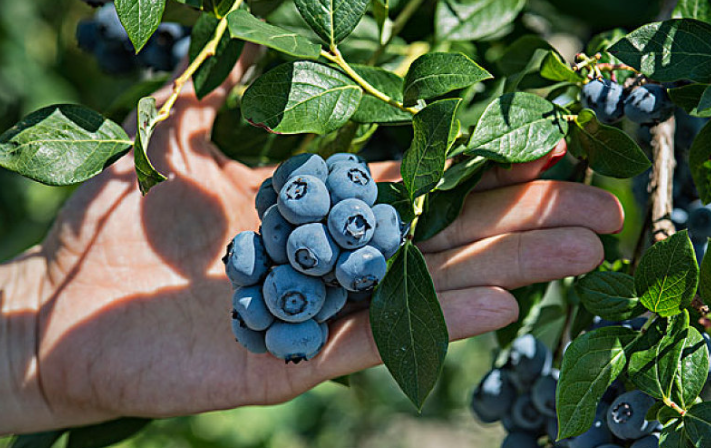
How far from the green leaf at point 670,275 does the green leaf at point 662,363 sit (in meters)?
0.02

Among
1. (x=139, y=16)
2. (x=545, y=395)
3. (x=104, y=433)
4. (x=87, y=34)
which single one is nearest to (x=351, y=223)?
(x=139, y=16)

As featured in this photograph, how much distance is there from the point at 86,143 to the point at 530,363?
0.79 m

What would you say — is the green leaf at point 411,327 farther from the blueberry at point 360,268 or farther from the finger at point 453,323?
the finger at point 453,323

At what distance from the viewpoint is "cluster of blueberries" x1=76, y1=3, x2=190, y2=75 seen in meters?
1.36

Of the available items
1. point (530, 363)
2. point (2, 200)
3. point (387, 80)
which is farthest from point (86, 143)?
point (2, 200)

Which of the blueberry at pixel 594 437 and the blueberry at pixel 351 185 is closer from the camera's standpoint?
the blueberry at pixel 351 185

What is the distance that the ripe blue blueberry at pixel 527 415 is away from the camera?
1142 millimetres

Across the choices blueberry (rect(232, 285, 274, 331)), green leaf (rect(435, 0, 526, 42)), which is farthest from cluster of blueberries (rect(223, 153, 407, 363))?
green leaf (rect(435, 0, 526, 42))

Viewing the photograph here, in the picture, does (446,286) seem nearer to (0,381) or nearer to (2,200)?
(0,381)

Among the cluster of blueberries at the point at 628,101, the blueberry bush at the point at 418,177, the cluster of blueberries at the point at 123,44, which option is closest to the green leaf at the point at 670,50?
the blueberry bush at the point at 418,177

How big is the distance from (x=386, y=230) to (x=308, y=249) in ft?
0.31

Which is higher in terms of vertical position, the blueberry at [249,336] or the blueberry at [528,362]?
the blueberry at [249,336]

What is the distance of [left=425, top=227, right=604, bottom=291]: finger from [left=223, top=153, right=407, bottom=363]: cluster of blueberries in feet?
0.88

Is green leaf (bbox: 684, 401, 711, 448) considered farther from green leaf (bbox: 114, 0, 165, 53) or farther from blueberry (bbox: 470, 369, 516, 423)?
green leaf (bbox: 114, 0, 165, 53)
